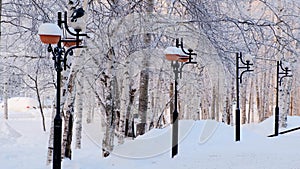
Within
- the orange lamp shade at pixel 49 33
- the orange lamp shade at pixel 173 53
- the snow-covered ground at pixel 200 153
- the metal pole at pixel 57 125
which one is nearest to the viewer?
the orange lamp shade at pixel 49 33

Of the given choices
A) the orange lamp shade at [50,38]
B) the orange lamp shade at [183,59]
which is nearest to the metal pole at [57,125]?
the orange lamp shade at [50,38]

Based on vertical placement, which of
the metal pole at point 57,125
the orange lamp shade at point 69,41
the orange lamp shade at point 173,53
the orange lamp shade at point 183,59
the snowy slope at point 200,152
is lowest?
A: the snowy slope at point 200,152

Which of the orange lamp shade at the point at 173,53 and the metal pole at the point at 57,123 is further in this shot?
the orange lamp shade at the point at 173,53

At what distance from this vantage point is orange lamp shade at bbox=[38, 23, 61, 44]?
16.7ft

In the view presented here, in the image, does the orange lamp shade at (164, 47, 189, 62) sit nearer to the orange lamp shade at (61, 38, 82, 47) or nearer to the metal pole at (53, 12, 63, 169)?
the orange lamp shade at (61, 38, 82, 47)

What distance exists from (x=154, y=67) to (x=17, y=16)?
208 inches

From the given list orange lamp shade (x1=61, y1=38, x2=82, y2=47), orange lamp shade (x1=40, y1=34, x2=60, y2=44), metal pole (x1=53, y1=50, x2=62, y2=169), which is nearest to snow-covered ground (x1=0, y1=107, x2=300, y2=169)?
metal pole (x1=53, y1=50, x2=62, y2=169)

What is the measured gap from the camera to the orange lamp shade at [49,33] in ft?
16.7

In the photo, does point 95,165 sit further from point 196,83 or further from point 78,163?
point 196,83

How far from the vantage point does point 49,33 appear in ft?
16.7

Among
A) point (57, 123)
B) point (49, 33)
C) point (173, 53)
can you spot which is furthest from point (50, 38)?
point (173, 53)

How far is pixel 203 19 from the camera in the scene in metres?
7.96

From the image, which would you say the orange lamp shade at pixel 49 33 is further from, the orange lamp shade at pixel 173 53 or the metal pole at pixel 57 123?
the orange lamp shade at pixel 173 53

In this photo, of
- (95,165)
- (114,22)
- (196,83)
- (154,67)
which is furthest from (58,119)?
(196,83)
